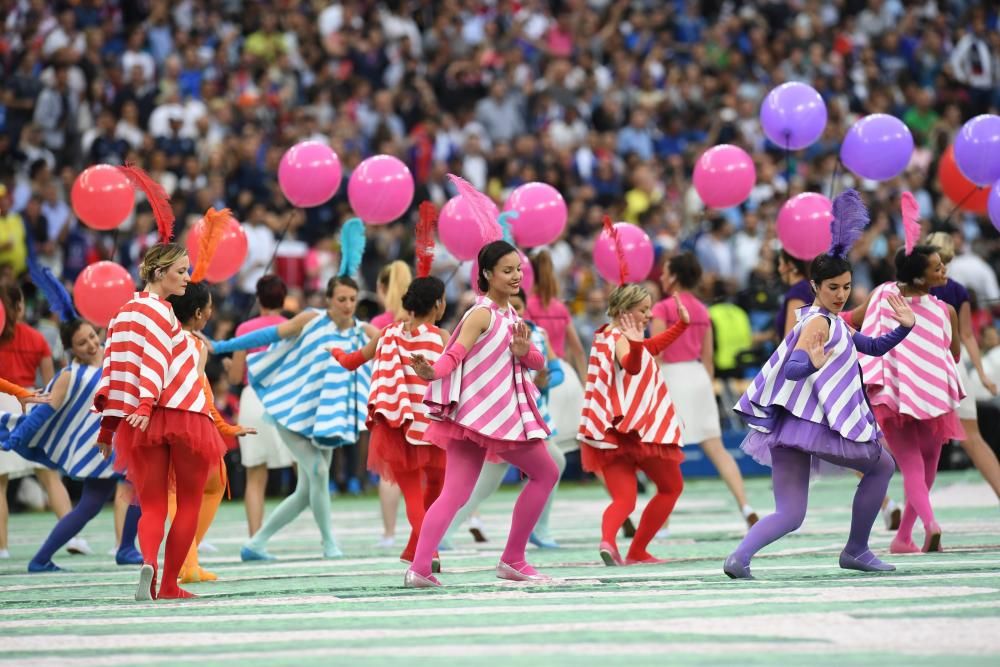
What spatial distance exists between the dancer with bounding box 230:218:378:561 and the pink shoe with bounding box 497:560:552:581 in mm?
2589

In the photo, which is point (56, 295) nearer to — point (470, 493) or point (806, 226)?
point (470, 493)

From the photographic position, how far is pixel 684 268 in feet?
39.4

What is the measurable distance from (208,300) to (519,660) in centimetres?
418

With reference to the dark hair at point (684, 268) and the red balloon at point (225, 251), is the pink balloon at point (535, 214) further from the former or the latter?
the red balloon at point (225, 251)

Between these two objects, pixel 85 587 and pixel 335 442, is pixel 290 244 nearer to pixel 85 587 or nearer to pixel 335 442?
pixel 335 442

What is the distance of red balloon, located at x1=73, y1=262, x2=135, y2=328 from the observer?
11.4 meters

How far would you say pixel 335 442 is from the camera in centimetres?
1141

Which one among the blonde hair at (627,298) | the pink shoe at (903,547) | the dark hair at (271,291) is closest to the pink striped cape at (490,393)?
the blonde hair at (627,298)

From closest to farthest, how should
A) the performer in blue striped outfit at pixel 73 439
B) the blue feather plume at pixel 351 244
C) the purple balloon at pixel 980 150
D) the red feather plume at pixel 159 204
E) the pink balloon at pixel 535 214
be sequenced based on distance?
1. the red feather plume at pixel 159 204
2. the performer in blue striped outfit at pixel 73 439
3. the blue feather plume at pixel 351 244
4. the purple balloon at pixel 980 150
5. the pink balloon at pixel 535 214

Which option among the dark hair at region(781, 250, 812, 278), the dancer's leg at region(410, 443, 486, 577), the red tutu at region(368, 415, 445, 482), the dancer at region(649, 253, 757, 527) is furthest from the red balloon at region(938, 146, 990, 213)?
the dancer's leg at region(410, 443, 486, 577)

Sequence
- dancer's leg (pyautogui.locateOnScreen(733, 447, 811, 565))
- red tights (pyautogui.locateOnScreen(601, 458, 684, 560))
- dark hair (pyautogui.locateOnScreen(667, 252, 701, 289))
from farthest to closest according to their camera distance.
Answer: dark hair (pyautogui.locateOnScreen(667, 252, 701, 289)), red tights (pyautogui.locateOnScreen(601, 458, 684, 560)), dancer's leg (pyautogui.locateOnScreen(733, 447, 811, 565))

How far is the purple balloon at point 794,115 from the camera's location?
12.7 meters

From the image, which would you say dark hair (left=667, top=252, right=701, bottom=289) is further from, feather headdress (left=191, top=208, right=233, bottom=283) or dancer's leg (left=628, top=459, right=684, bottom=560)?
feather headdress (left=191, top=208, right=233, bottom=283)

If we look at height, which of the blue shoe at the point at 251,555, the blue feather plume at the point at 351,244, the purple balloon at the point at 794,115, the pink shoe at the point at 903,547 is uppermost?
the purple balloon at the point at 794,115
